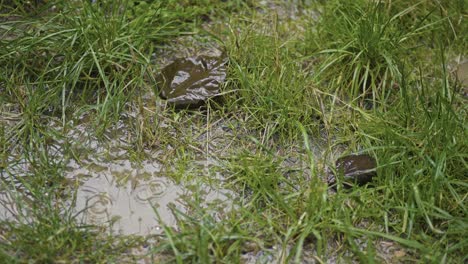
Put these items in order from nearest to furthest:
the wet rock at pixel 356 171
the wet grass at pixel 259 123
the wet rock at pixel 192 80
Result: the wet grass at pixel 259 123 → the wet rock at pixel 356 171 → the wet rock at pixel 192 80

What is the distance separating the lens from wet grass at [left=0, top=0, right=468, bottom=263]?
104 inches

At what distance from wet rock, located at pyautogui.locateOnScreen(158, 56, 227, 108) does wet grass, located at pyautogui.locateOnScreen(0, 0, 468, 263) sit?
6 centimetres

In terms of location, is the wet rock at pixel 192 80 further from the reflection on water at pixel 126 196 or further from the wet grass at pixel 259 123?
the reflection on water at pixel 126 196

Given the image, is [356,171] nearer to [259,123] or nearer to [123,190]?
→ [259,123]

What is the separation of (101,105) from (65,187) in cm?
47

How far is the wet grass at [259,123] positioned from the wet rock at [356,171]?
53 mm

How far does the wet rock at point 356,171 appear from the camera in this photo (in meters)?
2.89

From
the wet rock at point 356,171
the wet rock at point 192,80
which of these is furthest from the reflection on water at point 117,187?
the wet rock at point 356,171

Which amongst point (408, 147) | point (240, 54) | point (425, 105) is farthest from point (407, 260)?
point (240, 54)

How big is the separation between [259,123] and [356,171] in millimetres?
526

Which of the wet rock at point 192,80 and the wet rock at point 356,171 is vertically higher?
the wet rock at point 192,80

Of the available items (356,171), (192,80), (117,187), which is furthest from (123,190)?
(356,171)

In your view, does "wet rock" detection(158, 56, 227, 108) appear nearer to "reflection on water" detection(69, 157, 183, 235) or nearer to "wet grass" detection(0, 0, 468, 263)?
"wet grass" detection(0, 0, 468, 263)

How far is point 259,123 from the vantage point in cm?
315
